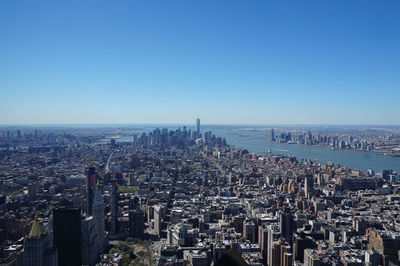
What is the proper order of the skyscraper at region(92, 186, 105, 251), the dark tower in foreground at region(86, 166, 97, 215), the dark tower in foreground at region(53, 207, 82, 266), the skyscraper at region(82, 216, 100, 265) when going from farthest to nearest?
the dark tower in foreground at region(86, 166, 97, 215) → the skyscraper at region(92, 186, 105, 251) → the skyscraper at region(82, 216, 100, 265) → the dark tower in foreground at region(53, 207, 82, 266)

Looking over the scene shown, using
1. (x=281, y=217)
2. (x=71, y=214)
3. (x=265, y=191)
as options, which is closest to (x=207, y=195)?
(x=265, y=191)

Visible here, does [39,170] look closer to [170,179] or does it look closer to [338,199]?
[170,179]

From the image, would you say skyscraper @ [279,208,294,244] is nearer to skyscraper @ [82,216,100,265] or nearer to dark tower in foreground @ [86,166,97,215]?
skyscraper @ [82,216,100,265]

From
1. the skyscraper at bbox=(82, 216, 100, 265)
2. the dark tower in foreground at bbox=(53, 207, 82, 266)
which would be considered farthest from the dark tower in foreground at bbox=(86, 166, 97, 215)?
the dark tower in foreground at bbox=(53, 207, 82, 266)

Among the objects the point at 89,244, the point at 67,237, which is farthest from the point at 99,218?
the point at 67,237

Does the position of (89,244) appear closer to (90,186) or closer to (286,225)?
(90,186)

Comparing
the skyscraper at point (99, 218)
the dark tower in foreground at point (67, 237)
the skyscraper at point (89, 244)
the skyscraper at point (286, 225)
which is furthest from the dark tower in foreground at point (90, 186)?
the skyscraper at point (286, 225)

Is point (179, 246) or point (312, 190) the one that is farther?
point (312, 190)

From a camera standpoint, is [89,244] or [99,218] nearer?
[89,244]
